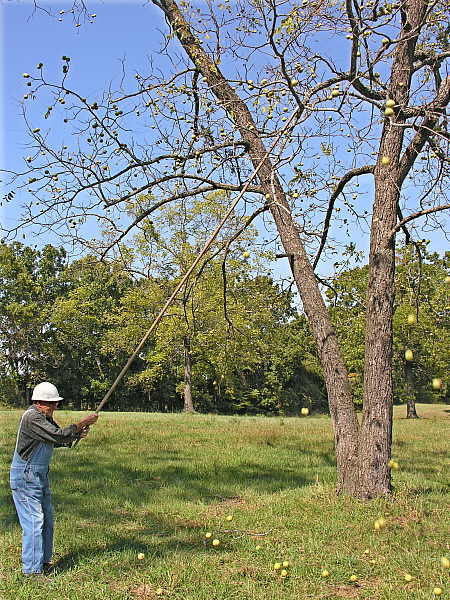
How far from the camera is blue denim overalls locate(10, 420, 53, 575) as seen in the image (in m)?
5.08

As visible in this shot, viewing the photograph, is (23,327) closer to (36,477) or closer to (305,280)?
(305,280)

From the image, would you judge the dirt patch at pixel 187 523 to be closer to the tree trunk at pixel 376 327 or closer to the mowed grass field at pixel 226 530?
the mowed grass field at pixel 226 530

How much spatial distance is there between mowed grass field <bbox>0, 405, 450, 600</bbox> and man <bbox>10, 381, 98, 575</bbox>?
23 centimetres

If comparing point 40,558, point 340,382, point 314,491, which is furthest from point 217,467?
point 40,558

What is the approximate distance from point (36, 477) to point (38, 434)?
376 millimetres

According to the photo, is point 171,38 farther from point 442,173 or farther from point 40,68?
point 442,173

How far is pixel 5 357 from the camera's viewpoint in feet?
132

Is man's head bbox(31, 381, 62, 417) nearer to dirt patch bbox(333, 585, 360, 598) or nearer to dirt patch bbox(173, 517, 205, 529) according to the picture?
dirt patch bbox(173, 517, 205, 529)

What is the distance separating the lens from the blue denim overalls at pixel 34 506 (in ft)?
16.7

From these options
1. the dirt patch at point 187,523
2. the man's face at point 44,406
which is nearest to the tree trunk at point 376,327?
the dirt patch at point 187,523

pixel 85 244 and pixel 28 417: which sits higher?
pixel 85 244

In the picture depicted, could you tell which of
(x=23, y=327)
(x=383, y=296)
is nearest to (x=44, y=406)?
(x=383, y=296)

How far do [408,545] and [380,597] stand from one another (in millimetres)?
1336

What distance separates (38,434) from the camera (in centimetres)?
520
